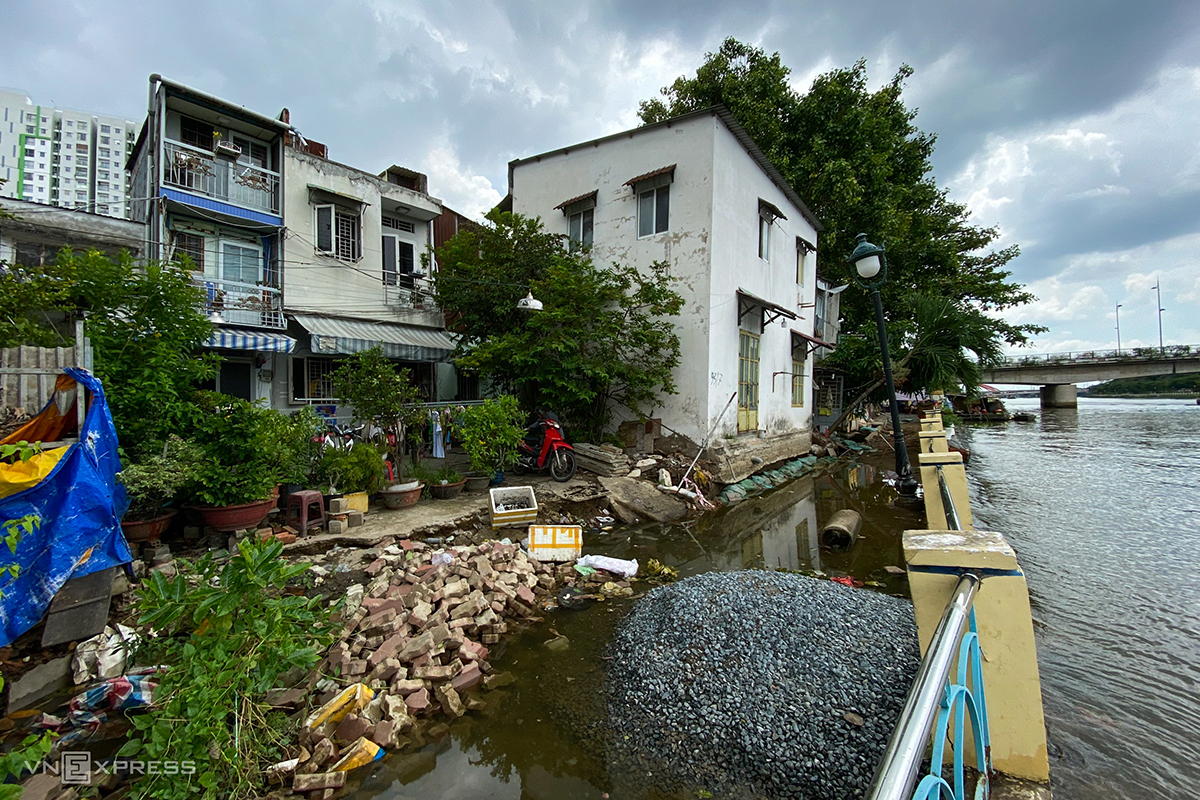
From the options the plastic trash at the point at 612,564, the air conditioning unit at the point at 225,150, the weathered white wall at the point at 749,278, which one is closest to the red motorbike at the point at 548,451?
the plastic trash at the point at 612,564

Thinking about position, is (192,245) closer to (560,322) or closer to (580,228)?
(580,228)

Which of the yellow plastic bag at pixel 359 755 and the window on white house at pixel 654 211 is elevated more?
the window on white house at pixel 654 211

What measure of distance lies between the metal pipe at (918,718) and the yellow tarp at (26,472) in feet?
14.5

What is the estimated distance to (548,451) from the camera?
8477 mm

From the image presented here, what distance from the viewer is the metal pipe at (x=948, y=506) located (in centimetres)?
351

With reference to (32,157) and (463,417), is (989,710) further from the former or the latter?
(32,157)

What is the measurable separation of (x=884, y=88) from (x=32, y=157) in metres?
25.9

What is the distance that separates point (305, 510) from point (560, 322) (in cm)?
518

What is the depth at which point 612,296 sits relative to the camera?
9680 mm

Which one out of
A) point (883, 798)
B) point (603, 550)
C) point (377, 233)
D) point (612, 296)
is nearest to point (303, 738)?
point (883, 798)

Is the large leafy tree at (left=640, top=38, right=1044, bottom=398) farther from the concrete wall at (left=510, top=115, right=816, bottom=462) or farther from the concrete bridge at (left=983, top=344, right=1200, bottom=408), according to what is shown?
the concrete bridge at (left=983, top=344, right=1200, bottom=408)

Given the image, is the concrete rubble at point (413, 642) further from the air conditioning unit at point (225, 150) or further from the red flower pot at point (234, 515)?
the air conditioning unit at point (225, 150)

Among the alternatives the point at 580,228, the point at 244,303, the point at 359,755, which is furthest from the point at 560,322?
the point at 244,303

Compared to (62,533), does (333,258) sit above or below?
above
